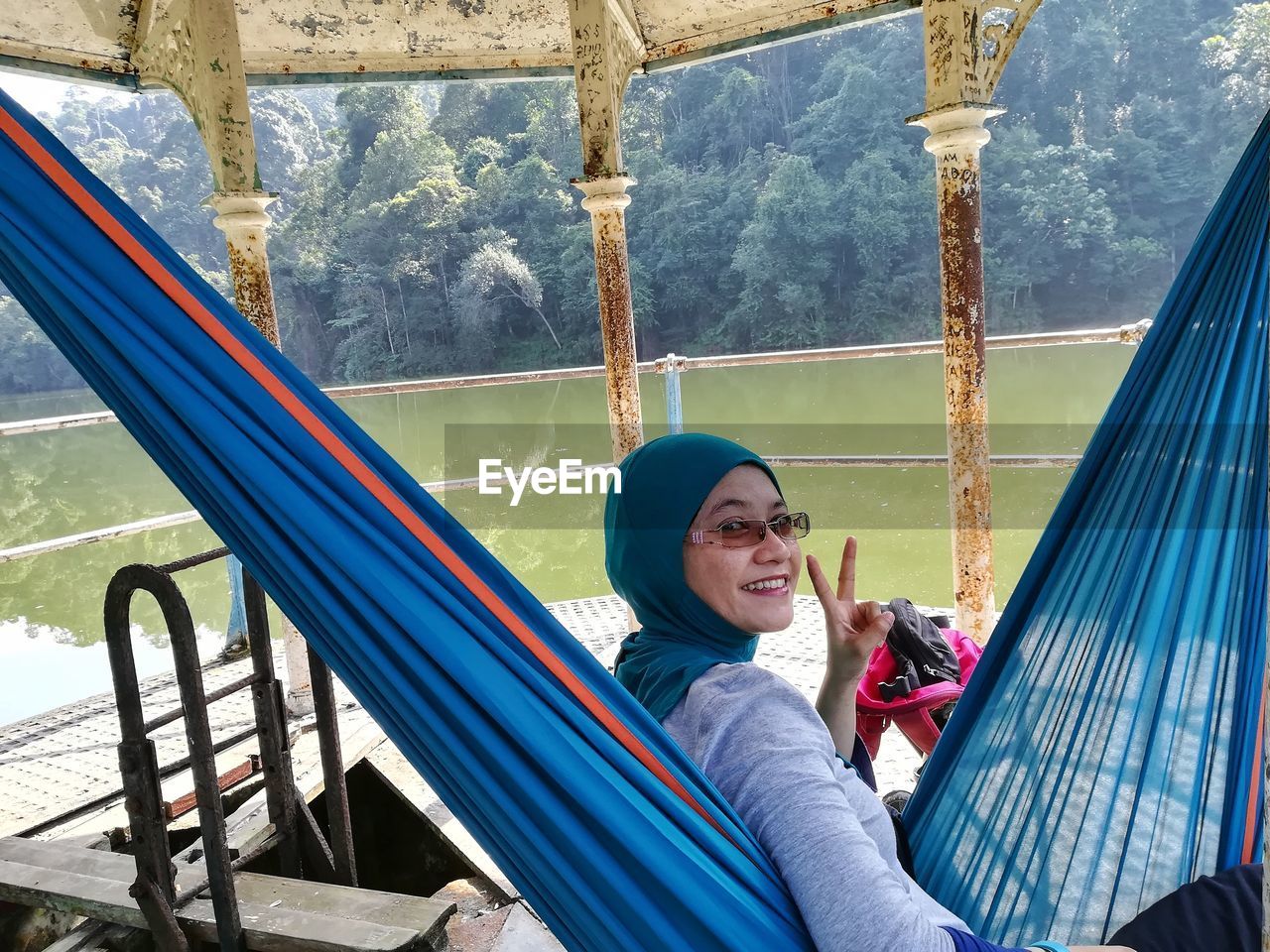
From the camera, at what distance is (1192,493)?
4.00 ft

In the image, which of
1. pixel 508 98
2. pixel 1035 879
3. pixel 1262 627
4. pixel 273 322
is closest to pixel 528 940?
pixel 1035 879

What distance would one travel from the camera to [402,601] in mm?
879

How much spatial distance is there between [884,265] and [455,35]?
20456 millimetres

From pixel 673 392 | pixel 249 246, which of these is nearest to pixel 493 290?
pixel 673 392

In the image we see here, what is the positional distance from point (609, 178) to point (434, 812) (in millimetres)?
2215

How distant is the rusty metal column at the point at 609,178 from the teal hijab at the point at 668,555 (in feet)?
7.70

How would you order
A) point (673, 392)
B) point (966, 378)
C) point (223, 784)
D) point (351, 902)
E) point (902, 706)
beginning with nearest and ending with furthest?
point (351, 902)
point (902, 706)
point (223, 784)
point (966, 378)
point (673, 392)

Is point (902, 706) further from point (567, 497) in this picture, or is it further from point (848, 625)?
point (567, 497)

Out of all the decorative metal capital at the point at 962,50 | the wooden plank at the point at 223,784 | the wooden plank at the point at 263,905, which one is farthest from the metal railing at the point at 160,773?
the decorative metal capital at the point at 962,50

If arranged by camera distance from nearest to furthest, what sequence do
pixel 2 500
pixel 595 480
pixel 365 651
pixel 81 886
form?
pixel 365 651 → pixel 81 886 → pixel 595 480 → pixel 2 500

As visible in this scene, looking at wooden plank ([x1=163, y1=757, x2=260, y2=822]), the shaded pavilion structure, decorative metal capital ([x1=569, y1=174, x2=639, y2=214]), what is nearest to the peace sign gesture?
wooden plank ([x1=163, y1=757, x2=260, y2=822])

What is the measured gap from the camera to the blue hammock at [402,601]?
2.76ft

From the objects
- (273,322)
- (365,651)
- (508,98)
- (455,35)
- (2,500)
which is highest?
(508,98)

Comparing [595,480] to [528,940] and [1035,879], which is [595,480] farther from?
[1035,879]
